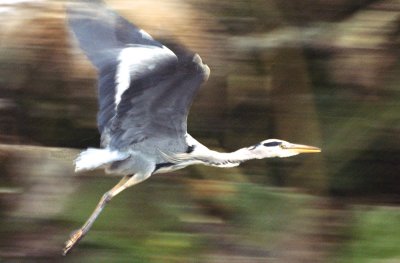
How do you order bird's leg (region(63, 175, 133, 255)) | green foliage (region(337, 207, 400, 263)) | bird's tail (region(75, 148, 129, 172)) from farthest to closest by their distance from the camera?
green foliage (region(337, 207, 400, 263))
bird's leg (region(63, 175, 133, 255))
bird's tail (region(75, 148, 129, 172))

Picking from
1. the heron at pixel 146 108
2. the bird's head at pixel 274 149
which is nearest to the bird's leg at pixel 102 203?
the heron at pixel 146 108

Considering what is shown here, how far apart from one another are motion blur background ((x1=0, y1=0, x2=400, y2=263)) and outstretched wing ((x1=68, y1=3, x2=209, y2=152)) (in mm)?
622

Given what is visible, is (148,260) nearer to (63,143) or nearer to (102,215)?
(102,215)

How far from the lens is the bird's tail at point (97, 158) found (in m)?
1.73

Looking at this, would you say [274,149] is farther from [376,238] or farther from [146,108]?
[376,238]

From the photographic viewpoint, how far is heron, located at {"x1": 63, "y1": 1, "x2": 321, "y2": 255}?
69.7 inches

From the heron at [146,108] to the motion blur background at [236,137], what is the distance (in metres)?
0.64

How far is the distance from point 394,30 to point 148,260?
95 cm

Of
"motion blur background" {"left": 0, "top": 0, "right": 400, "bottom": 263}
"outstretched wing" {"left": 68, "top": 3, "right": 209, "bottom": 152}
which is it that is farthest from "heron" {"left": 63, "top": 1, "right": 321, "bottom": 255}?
"motion blur background" {"left": 0, "top": 0, "right": 400, "bottom": 263}

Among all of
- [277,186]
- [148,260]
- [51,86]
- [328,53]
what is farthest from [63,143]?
[328,53]

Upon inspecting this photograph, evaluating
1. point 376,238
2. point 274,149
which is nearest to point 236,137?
point 376,238

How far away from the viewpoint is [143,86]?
1.80m

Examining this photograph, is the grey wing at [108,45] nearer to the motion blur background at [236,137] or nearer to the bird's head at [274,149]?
the bird's head at [274,149]

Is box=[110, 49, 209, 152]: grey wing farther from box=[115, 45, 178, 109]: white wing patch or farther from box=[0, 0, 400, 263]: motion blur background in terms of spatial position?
box=[0, 0, 400, 263]: motion blur background
